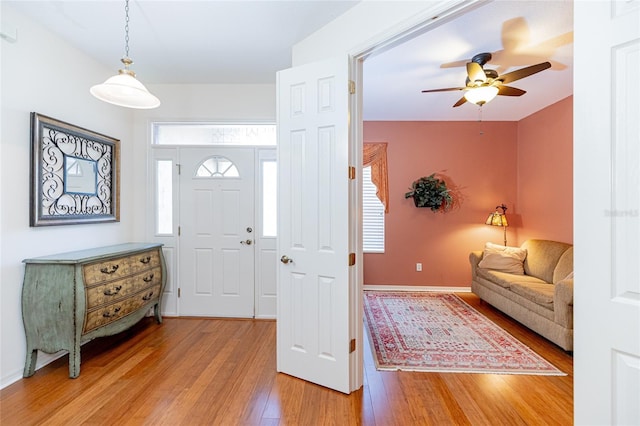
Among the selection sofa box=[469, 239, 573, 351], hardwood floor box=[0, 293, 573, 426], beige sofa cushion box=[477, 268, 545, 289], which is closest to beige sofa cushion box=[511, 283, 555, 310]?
sofa box=[469, 239, 573, 351]

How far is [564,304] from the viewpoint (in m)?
2.76

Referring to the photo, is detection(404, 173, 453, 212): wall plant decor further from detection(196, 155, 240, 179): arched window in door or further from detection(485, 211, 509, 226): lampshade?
detection(196, 155, 240, 179): arched window in door

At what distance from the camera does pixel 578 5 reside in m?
1.20

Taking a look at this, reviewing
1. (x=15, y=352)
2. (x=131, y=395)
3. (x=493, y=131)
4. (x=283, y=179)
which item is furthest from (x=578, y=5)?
(x=493, y=131)

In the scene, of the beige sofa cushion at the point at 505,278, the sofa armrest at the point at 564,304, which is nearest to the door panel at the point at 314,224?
the sofa armrest at the point at 564,304

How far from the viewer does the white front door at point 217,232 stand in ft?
12.2

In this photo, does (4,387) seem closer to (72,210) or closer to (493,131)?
(72,210)

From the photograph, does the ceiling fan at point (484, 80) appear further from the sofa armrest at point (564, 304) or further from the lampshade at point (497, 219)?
the lampshade at point (497, 219)

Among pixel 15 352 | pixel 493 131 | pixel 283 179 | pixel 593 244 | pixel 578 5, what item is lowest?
pixel 15 352

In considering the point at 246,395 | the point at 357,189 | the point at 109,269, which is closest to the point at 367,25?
the point at 357,189

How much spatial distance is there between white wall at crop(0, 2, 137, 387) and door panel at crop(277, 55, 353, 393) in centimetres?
198

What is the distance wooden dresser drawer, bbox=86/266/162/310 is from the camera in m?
2.49

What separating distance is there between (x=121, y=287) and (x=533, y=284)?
4254 millimetres

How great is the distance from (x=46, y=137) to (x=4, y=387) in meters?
1.91
